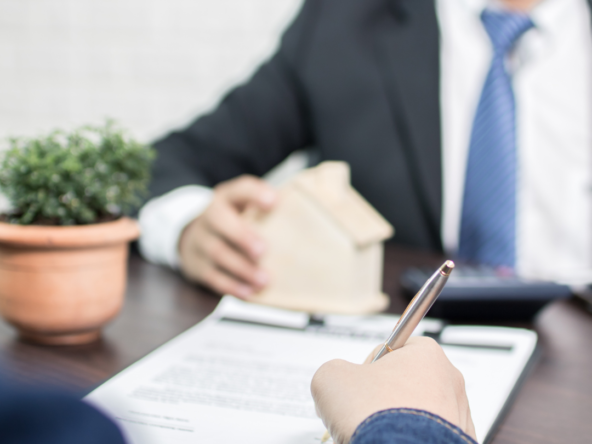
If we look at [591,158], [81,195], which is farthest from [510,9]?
[81,195]

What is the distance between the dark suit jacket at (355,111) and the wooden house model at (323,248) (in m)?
0.39

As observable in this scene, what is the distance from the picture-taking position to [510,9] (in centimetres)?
108

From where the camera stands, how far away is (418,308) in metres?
0.27

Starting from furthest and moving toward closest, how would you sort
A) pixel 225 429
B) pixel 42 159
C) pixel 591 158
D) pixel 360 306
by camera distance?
pixel 591 158
pixel 360 306
pixel 42 159
pixel 225 429

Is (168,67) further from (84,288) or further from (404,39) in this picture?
(84,288)

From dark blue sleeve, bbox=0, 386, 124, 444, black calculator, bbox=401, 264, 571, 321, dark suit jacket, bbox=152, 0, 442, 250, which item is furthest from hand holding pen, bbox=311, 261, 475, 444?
dark suit jacket, bbox=152, 0, 442, 250

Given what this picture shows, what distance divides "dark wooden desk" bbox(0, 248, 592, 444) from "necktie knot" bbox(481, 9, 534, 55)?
59 cm

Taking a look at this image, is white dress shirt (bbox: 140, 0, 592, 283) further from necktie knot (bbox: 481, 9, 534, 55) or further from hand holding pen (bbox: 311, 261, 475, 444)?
hand holding pen (bbox: 311, 261, 475, 444)

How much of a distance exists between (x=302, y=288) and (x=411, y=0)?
78 cm

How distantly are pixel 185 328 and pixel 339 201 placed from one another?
20 centimetres

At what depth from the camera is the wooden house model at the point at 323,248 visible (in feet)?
1.70

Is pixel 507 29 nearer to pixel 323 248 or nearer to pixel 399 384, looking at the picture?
pixel 323 248

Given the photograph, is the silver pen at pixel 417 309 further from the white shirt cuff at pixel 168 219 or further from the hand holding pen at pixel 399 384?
the white shirt cuff at pixel 168 219

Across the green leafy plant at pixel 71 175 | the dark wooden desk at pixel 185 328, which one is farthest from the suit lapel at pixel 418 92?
the green leafy plant at pixel 71 175
